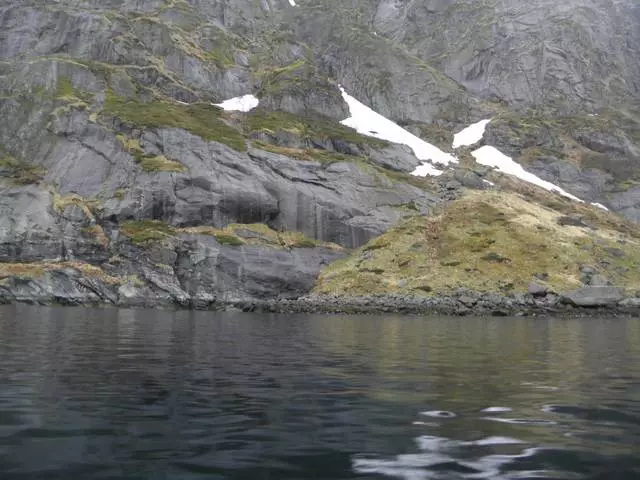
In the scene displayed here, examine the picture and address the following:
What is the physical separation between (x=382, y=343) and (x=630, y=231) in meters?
128

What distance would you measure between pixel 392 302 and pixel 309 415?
82.5 meters

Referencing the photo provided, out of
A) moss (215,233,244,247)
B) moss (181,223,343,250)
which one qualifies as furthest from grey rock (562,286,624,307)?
moss (215,233,244,247)

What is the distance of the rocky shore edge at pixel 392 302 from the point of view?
297 ft

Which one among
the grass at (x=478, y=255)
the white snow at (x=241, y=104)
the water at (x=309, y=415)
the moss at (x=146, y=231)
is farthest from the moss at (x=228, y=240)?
the water at (x=309, y=415)

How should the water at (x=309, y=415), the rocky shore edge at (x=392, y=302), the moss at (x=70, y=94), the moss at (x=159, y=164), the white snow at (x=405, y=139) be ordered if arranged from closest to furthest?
the water at (x=309, y=415)
the rocky shore edge at (x=392, y=302)
the moss at (x=159, y=164)
the moss at (x=70, y=94)
the white snow at (x=405, y=139)

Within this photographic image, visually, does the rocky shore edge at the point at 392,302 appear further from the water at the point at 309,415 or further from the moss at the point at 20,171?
the water at the point at 309,415

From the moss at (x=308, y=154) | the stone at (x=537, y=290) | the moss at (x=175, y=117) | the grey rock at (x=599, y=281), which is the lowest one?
the stone at (x=537, y=290)

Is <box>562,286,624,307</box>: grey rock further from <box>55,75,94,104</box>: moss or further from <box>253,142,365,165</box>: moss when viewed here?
<box>55,75,94,104</box>: moss

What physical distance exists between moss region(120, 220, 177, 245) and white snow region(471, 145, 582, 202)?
104649 millimetres

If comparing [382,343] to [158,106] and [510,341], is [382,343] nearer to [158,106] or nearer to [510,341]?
[510,341]

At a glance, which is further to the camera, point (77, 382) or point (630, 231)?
point (630, 231)

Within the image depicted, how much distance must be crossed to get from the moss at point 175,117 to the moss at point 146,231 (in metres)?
28.3

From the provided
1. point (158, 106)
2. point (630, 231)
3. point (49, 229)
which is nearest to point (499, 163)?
point (630, 231)

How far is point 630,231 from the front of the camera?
146375mm
